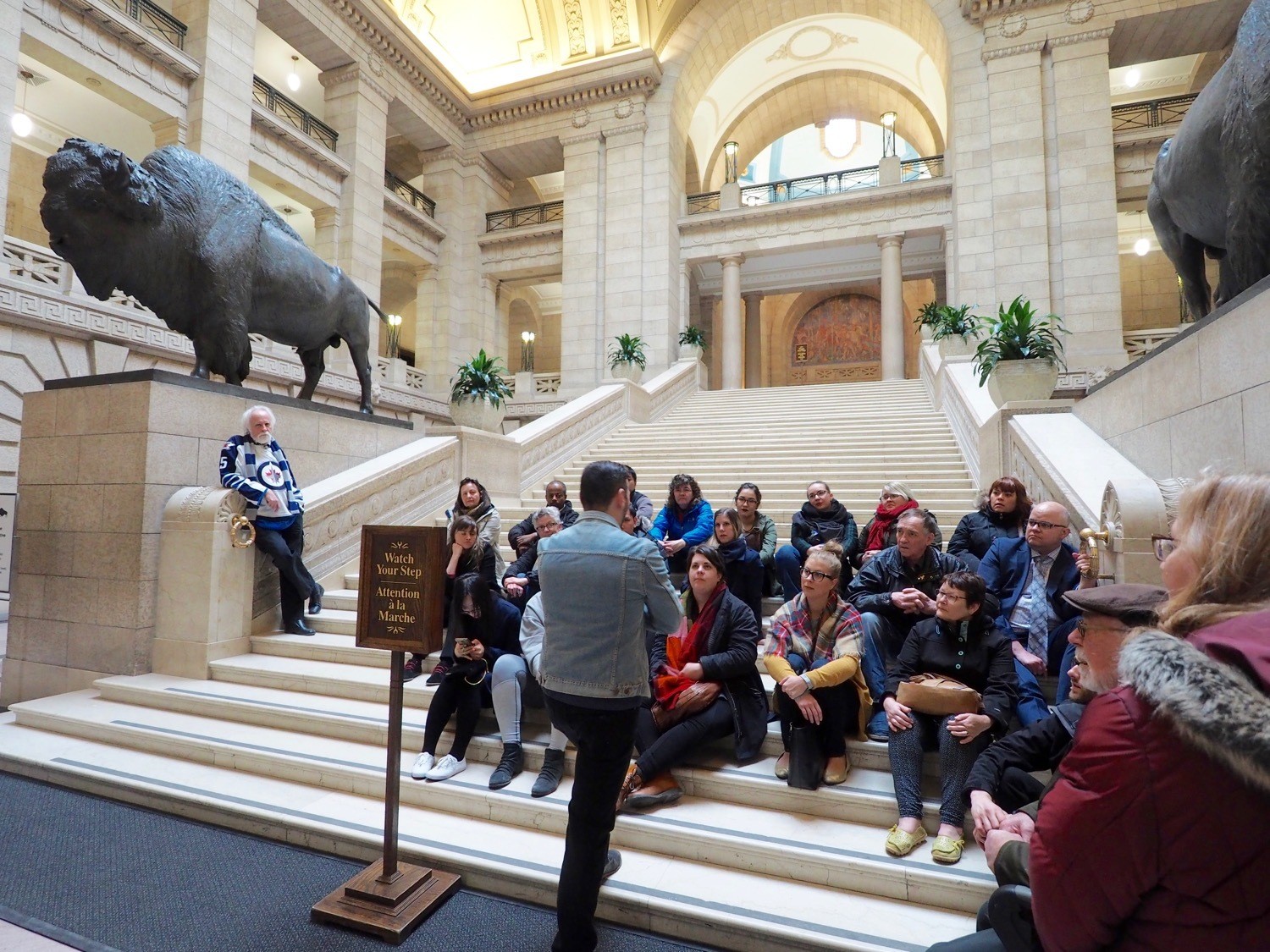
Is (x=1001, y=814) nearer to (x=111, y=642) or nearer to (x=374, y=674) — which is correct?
(x=374, y=674)

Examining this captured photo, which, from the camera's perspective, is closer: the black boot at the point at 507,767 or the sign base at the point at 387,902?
the sign base at the point at 387,902

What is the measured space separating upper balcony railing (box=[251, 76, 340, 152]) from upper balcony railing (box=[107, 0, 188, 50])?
1319 millimetres

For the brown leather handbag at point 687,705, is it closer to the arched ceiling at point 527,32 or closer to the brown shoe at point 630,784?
the brown shoe at point 630,784

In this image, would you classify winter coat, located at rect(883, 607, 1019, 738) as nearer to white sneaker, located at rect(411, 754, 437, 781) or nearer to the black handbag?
the black handbag

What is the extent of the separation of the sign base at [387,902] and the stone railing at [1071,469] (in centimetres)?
314

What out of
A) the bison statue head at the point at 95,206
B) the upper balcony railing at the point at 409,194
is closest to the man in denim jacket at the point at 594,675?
the bison statue head at the point at 95,206

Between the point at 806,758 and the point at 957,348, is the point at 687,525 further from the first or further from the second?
the point at 957,348

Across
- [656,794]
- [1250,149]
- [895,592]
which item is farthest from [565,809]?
[1250,149]

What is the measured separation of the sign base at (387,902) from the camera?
2.41m

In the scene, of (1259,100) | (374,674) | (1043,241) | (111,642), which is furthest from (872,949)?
(1043,241)

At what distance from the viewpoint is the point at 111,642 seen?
191 inches

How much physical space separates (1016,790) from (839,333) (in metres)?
23.5

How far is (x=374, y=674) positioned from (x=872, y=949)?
3.40 metres

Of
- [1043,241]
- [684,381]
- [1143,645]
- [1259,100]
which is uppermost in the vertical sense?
[1043,241]
